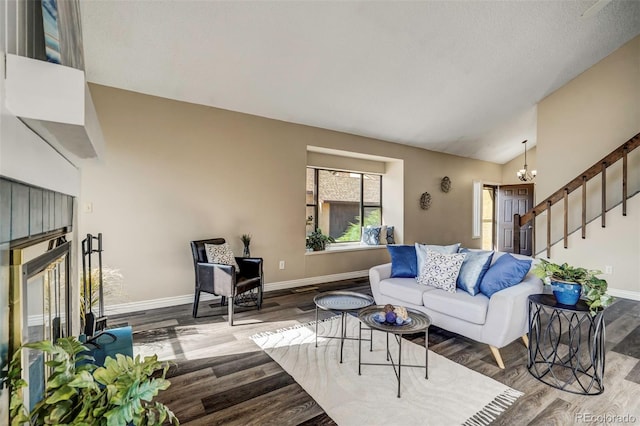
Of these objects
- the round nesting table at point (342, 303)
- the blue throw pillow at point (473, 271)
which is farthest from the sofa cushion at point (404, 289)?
the round nesting table at point (342, 303)

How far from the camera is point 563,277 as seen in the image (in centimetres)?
221

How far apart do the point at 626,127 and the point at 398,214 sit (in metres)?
3.69

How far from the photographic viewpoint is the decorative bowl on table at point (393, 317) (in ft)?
7.11

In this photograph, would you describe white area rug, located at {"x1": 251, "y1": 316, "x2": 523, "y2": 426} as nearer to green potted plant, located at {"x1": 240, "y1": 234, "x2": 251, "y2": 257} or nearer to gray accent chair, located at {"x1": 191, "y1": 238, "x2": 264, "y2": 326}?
gray accent chair, located at {"x1": 191, "y1": 238, "x2": 264, "y2": 326}

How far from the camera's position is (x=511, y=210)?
294 inches

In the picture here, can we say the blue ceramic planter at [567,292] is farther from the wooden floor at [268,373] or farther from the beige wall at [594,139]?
the beige wall at [594,139]

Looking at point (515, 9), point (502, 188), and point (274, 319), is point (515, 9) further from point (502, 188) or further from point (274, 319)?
point (502, 188)

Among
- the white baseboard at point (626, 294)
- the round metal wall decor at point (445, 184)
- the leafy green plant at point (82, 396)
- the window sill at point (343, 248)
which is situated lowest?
the white baseboard at point (626, 294)

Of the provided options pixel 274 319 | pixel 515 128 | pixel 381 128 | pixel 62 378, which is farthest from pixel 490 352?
pixel 515 128

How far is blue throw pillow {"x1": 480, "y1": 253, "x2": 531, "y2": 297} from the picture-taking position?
261cm

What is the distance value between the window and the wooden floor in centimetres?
226

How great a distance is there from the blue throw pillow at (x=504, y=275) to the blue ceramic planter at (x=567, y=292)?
0.39 m

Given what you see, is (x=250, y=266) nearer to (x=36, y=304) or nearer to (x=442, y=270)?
(x=442, y=270)

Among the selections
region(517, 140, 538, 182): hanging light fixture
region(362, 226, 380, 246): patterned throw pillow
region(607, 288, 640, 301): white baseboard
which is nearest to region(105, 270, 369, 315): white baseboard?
region(362, 226, 380, 246): patterned throw pillow
